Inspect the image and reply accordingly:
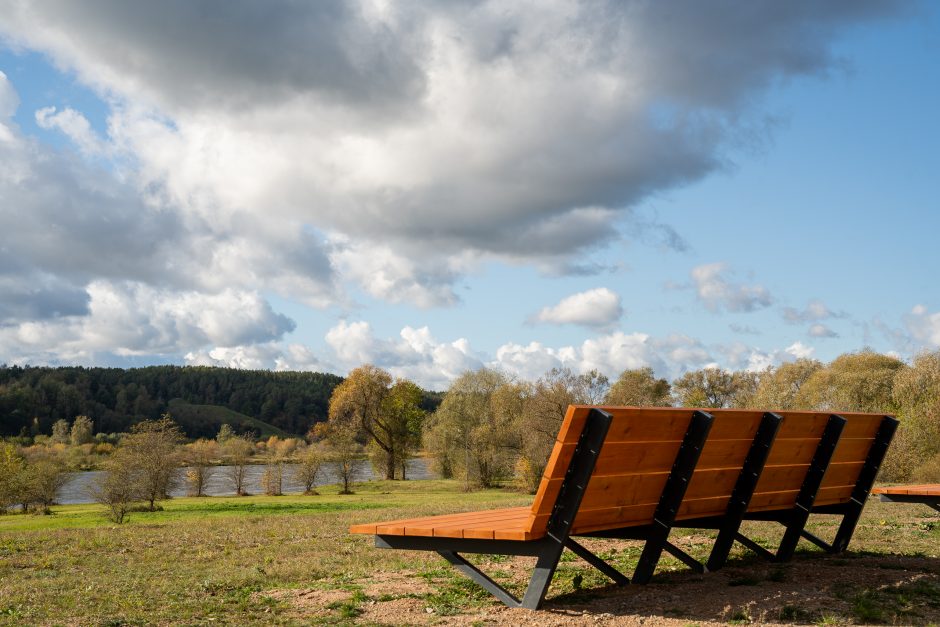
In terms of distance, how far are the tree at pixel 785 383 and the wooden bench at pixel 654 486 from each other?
39.1 m

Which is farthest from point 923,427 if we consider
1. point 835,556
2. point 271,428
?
point 271,428

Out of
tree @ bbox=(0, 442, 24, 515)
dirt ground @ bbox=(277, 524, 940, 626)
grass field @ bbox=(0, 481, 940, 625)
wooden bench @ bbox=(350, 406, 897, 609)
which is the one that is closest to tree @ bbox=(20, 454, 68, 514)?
tree @ bbox=(0, 442, 24, 515)

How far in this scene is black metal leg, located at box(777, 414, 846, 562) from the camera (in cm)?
755

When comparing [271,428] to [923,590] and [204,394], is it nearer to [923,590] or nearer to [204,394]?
[204,394]

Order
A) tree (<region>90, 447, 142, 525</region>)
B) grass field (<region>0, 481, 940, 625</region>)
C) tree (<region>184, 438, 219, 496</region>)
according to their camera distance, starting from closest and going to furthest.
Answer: grass field (<region>0, 481, 940, 625</region>), tree (<region>90, 447, 142, 525</region>), tree (<region>184, 438, 219, 496</region>)

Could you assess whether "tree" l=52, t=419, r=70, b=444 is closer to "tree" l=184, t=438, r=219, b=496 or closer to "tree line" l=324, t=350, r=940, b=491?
"tree line" l=324, t=350, r=940, b=491

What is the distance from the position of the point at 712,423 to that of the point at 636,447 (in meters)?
0.78

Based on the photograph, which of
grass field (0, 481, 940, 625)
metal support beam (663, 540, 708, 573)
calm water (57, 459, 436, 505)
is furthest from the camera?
calm water (57, 459, 436, 505)

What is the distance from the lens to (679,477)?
6.05m

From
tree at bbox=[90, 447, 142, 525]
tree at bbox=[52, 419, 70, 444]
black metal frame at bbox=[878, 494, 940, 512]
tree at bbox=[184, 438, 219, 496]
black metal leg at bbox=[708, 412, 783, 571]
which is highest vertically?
black metal leg at bbox=[708, 412, 783, 571]

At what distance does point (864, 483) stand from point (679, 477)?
3.62 m

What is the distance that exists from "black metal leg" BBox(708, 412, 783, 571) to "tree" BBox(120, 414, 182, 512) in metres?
28.8

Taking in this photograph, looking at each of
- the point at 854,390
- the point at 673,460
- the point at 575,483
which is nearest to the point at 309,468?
the point at 854,390

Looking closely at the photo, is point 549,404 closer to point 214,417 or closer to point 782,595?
point 782,595
